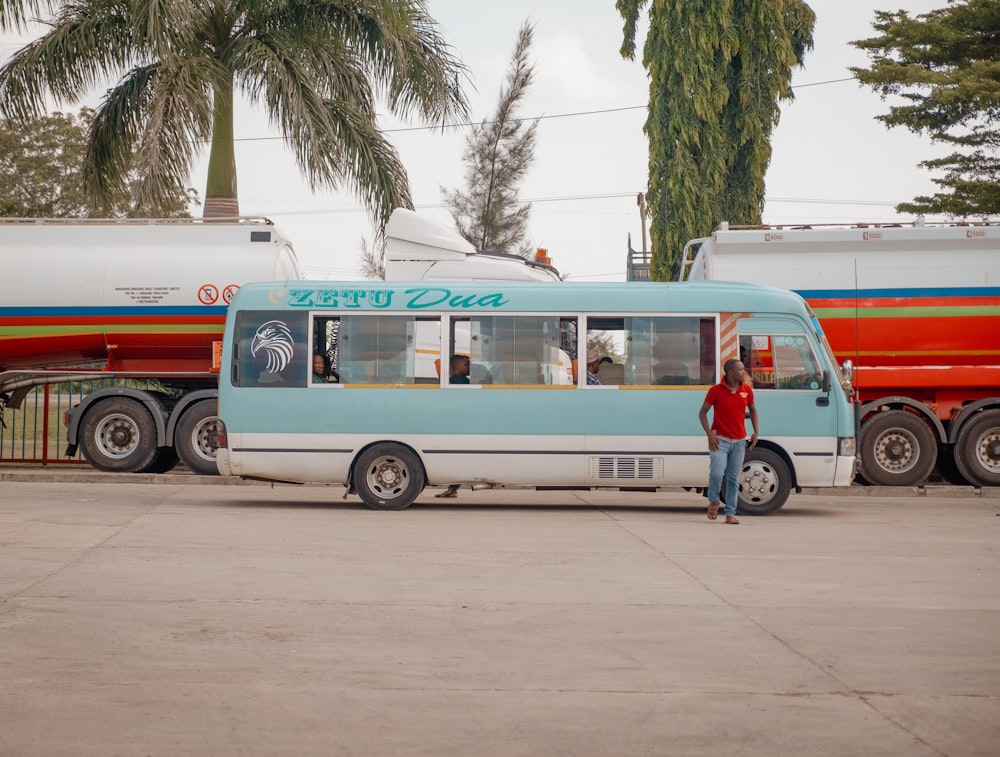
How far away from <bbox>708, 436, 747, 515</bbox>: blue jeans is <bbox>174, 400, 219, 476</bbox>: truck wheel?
754cm

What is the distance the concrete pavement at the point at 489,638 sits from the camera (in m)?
5.50

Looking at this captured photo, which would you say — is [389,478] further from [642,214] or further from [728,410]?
[642,214]

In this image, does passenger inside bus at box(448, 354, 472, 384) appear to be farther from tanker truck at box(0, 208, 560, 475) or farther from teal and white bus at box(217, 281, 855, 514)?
tanker truck at box(0, 208, 560, 475)

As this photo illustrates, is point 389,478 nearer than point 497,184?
Yes

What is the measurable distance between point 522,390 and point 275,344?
9.41ft

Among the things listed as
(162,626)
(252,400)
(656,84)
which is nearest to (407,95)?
(252,400)

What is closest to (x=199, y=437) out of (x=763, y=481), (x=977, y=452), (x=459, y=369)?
(x=459, y=369)

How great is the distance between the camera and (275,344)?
15047 millimetres

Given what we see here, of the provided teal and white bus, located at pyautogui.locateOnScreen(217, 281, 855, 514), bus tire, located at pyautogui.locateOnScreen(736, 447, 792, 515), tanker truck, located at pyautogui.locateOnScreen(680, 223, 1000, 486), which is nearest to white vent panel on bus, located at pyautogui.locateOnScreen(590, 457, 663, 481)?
teal and white bus, located at pyautogui.locateOnScreen(217, 281, 855, 514)

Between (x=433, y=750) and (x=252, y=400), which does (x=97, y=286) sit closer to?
(x=252, y=400)

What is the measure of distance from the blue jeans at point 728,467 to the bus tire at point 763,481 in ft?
2.79

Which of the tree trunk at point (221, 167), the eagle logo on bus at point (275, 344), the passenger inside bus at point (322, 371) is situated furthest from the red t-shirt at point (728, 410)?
the tree trunk at point (221, 167)

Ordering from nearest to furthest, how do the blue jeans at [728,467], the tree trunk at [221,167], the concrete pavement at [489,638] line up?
the concrete pavement at [489,638] → the blue jeans at [728,467] → the tree trunk at [221,167]

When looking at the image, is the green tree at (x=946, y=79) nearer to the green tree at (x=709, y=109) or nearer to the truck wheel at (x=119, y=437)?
the green tree at (x=709, y=109)
